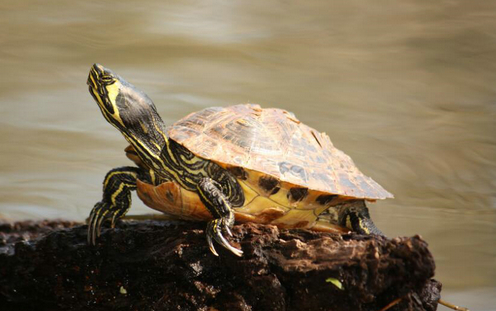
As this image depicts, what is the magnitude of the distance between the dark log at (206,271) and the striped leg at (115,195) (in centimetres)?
8

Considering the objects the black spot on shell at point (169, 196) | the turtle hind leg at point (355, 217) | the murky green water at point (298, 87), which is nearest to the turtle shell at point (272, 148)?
the turtle hind leg at point (355, 217)

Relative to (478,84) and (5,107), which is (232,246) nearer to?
(5,107)

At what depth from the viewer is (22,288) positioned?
9.53ft

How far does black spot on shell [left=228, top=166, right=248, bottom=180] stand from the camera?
2902mm

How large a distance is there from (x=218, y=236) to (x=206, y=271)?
19cm

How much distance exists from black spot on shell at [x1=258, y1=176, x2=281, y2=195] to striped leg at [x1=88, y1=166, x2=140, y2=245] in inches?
25.6

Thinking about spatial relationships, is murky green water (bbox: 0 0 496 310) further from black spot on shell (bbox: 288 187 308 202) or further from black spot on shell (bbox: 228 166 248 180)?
black spot on shell (bbox: 228 166 248 180)

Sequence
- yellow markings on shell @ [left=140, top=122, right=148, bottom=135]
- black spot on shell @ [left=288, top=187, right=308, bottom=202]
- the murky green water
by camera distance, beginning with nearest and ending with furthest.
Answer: black spot on shell @ [left=288, top=187, right=308, bottom=202], yellow markings on shell @ [left=140, top=122, right=148, bottom=135], the murky green water

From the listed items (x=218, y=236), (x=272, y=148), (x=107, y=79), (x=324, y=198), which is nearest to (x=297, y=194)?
(x=324, y=198)

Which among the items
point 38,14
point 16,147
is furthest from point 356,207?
point 38,14

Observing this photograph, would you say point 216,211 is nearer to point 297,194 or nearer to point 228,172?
point 228,172

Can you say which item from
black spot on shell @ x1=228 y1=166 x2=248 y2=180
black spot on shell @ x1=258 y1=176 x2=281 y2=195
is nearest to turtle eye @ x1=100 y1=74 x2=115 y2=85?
black spot on shell @ x1=228 y1=166 x2=248 y2=180

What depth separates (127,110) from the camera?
304 centimetres

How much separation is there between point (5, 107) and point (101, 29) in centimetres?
212
